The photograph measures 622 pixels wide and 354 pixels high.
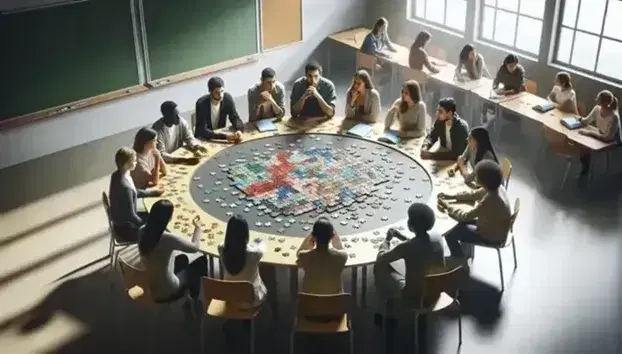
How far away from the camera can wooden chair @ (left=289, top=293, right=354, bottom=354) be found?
5.52 m

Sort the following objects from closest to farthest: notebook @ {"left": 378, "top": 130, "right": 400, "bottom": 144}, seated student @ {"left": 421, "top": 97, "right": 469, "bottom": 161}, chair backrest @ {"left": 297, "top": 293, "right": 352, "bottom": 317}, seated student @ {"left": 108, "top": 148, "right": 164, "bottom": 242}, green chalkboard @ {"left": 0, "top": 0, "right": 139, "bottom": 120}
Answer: chair backrest @ {"left": 297, "top": 293, "right": 352, "bottom": 317} → seated student @ {"left": 108, "top": 148, "right": 164, "bottom": 242} → seated student @ {"left": 421, "top": 97, "right": 469, "bottom": 161} → notebook @ {"left": 378, "top": 130, "right": 400, "bottom": 144} → green chalkboard @ {"left": 0, "top": 0, "right": 139, "bottom": 120}

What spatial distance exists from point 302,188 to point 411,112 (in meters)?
1.64

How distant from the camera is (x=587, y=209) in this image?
27.1ft

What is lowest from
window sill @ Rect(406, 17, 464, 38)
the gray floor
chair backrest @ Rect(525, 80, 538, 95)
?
the gray floor

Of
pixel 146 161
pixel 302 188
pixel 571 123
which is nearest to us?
pixel 302 188

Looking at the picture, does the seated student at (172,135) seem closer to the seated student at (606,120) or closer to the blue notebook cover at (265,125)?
the blue notebook cover at (265,125)

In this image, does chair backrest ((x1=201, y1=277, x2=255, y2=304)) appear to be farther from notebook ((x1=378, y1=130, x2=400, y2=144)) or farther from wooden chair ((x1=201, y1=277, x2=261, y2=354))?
notebook ((x1=378, y1=130, x2=400, y2=144))

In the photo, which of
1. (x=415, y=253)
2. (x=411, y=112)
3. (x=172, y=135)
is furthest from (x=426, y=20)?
(x=415, y=253)

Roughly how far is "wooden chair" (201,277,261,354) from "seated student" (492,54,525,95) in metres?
5.25

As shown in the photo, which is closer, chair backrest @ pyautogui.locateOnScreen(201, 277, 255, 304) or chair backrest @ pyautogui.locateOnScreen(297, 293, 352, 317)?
chair backrest @ pyautogui.locateOnScreen(297, 293, 352, 317)

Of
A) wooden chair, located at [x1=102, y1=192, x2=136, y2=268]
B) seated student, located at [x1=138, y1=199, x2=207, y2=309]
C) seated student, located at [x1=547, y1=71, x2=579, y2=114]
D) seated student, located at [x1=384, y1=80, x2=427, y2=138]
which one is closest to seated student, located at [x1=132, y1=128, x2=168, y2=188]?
wooden chair, located at [x1=102, y1=192, x2=136, y2=268]

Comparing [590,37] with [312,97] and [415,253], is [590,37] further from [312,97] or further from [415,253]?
[415,253]

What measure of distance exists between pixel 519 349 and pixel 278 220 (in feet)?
7.43

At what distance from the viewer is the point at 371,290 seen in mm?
7039
